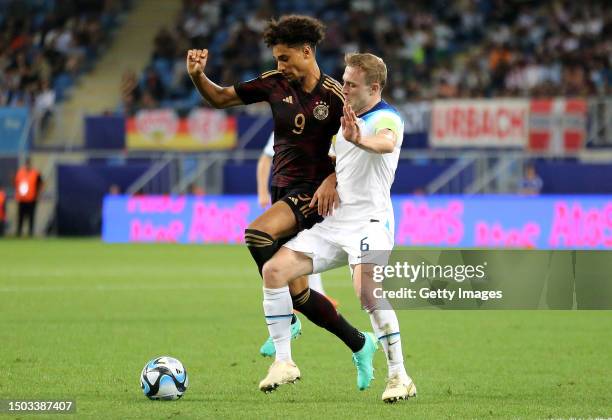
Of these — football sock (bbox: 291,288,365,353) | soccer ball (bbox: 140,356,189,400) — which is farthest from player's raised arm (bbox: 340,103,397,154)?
soccer ball (bbox: 140,356,189,400)

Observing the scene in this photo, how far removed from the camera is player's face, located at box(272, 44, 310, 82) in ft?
25.8

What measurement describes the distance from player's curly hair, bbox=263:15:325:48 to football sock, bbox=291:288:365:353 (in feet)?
5.07

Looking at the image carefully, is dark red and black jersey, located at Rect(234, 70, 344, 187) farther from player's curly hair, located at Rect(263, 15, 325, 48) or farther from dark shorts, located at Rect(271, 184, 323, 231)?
player's curly hair, located at Rect(263, 15, 325, 48)

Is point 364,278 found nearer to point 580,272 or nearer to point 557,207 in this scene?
point 580,272

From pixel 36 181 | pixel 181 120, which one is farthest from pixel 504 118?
pixel 36 181

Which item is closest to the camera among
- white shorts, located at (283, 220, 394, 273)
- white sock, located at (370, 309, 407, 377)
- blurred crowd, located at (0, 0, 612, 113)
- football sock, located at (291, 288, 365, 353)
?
white sock, located at (370, 309, 407, 377)

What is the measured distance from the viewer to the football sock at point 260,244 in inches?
303

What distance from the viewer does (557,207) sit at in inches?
906

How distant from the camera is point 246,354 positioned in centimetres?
984

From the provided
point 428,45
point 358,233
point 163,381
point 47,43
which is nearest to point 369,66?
point 358,233

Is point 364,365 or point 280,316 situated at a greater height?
point 280,316

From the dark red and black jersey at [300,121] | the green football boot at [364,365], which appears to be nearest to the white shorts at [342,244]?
the dark red and black jersey at [300,121]

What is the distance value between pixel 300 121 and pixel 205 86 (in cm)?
62

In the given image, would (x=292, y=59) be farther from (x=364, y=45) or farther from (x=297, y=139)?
(x=364, y=45)
